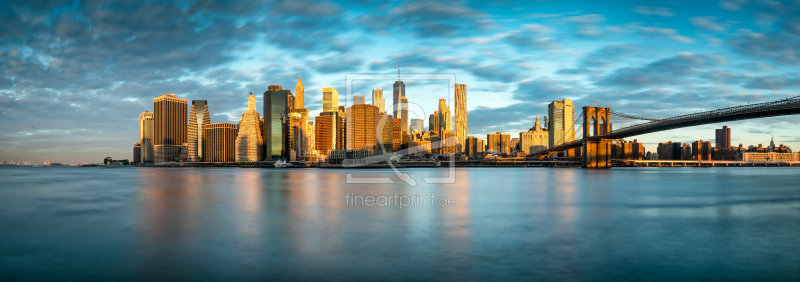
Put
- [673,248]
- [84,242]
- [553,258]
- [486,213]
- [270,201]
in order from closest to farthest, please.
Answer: [553,258] → [673,248] → [84,242] → [486,213] → [270,201]

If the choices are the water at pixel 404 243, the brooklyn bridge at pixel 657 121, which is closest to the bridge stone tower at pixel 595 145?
the brooklyn bridge at pixel 657 121

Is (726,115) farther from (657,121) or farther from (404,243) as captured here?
(404,243)

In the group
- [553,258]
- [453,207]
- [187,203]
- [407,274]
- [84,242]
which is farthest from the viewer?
[187,203]

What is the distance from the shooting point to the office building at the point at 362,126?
18688cm

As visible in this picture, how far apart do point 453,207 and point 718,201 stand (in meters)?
19.1

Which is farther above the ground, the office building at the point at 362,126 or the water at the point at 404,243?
the office building at the point at 362,126

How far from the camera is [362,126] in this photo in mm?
189000

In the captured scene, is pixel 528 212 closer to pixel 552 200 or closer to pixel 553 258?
pixel 552 200

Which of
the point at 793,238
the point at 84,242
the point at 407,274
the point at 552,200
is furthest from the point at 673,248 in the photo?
the point at 84,242

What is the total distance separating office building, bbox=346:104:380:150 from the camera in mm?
186875

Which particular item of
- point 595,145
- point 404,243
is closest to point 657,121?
point 595,145

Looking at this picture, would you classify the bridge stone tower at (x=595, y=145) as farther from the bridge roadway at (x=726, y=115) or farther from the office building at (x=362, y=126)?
the office building at (x=362, y=126)

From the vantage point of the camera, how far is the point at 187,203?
30438 millimetres

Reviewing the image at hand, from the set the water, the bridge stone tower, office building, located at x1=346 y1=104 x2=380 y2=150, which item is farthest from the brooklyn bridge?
office building, located at x1=346 y1=104 x2=380 y2=150
